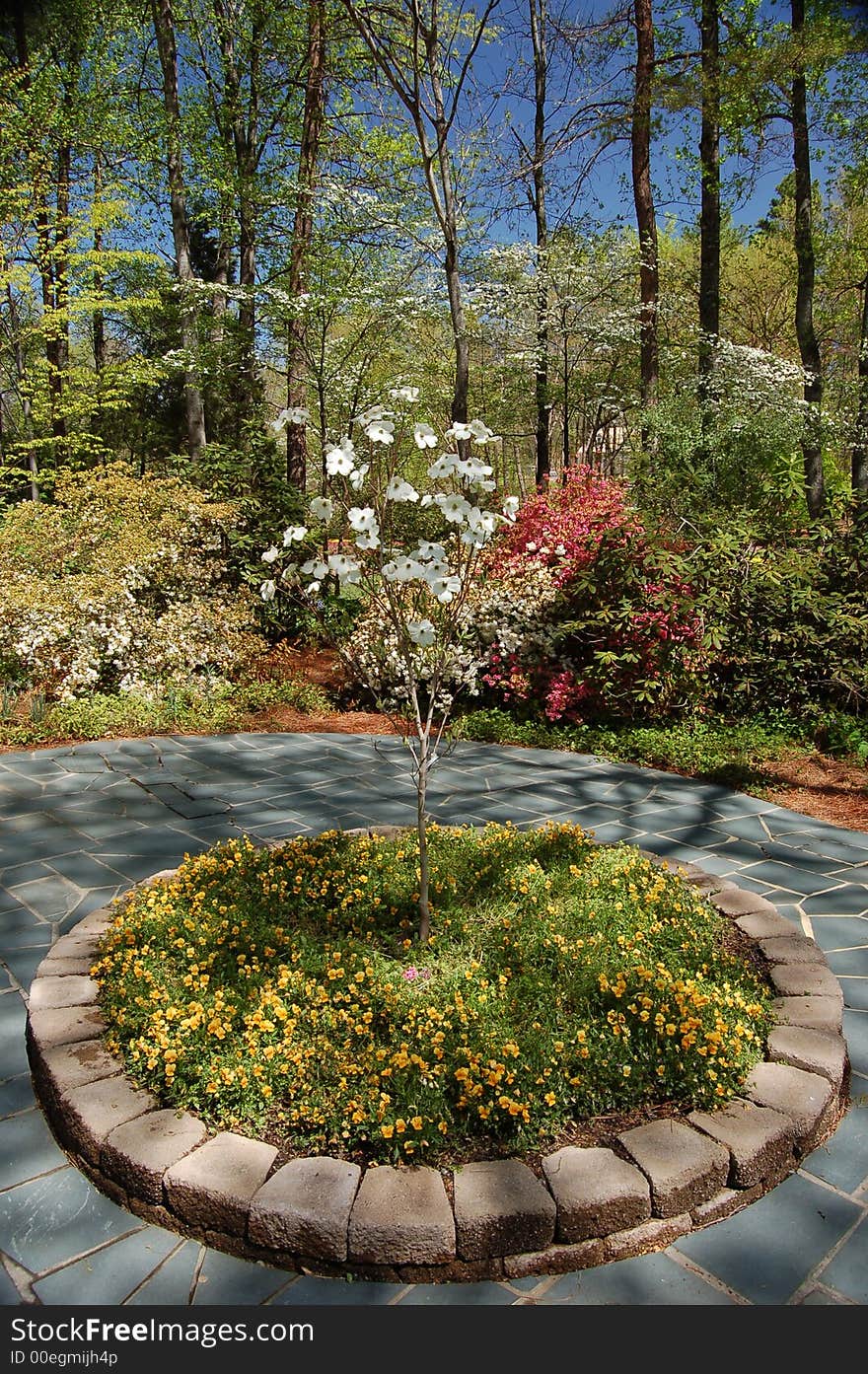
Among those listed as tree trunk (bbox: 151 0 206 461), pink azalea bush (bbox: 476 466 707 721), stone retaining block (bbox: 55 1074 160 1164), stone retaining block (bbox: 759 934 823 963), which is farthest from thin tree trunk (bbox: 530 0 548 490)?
stone retaining block (bbox: 55 1074 160 1164)

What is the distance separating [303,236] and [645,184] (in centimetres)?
440

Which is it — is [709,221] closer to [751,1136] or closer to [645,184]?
[645,184]

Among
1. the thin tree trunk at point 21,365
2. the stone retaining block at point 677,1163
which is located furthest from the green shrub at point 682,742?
the thin tree trunk at point 21,365

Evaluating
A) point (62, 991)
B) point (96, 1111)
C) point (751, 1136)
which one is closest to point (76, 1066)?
point (96, 1111)

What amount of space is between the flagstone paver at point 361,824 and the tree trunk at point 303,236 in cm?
550

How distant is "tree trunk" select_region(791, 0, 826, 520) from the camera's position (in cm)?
1012

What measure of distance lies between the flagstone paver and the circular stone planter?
0.03 metres

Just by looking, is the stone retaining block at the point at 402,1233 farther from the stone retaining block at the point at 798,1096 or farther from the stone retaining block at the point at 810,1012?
the stone retaining block at the point at 810,1012

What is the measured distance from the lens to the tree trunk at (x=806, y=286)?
10.1m

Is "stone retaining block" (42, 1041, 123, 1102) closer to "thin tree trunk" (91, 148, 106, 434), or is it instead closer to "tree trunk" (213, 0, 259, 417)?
"tree trunk" (213, 0, 259, 417)

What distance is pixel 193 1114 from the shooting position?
2062 millimetres

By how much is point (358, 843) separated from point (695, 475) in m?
4.82

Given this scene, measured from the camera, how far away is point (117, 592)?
667 cm

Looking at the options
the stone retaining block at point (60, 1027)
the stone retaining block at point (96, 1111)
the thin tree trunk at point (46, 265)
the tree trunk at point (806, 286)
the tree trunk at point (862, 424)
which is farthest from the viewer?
the thin tree trunk at point (46, 265)
